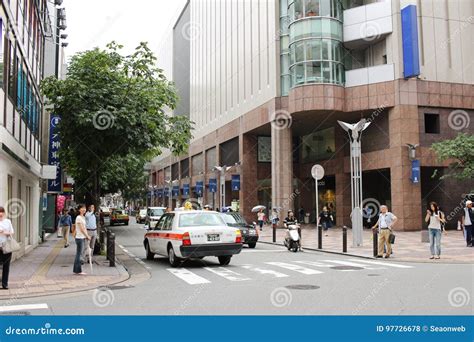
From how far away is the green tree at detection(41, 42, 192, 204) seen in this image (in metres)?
15.3

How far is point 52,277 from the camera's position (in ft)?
39.9

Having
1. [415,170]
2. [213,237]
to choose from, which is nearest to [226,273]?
[213,237]

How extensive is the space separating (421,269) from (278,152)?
25782 mm

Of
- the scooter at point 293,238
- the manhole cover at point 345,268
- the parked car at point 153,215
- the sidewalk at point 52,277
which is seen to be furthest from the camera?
the parked car at point 153,215

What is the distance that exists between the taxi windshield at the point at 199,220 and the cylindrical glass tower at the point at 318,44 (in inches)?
890

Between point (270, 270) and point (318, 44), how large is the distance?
25231 mm

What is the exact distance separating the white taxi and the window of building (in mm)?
24260

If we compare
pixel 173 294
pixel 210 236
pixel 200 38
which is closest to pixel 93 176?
pixel 210 236

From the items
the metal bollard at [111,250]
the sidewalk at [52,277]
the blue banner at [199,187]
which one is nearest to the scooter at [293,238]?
the sidewalk at [52,277]

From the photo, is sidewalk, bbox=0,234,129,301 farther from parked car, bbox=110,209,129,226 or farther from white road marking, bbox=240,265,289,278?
parked car, bbox=110,209,129,226

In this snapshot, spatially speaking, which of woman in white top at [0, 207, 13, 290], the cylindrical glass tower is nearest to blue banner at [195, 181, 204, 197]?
the cylindrical glass tower

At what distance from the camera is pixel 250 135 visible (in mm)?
45219

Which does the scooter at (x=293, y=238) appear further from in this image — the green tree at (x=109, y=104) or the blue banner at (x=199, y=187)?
the blue banner at (x=199, y=187)

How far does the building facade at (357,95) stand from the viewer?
33000 mm
